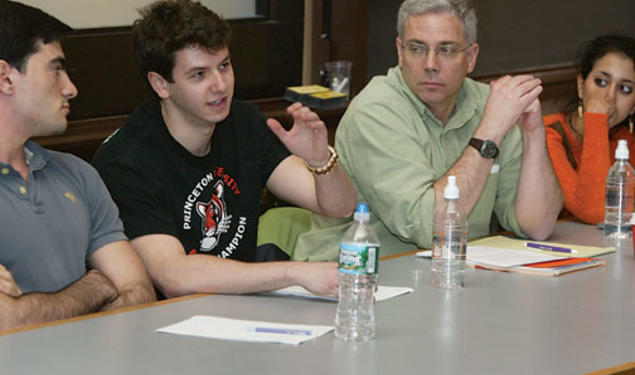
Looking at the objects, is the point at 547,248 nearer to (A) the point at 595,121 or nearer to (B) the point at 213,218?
(A) the point at 595,121

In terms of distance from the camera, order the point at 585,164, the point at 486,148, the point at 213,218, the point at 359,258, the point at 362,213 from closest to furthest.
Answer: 1. the point at 359,258
2. the point at 362,213
3. the point at 213,218
4. the point at 486,148
5. the point at 585,164

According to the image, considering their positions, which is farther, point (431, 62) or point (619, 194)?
point (619, 194)

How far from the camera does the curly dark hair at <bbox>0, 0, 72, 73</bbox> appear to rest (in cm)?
240

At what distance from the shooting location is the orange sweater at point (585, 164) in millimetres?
3242

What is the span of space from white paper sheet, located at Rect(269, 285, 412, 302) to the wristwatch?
27.8 inches

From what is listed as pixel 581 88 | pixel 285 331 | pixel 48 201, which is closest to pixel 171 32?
pixel 48 201

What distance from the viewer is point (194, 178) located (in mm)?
2760

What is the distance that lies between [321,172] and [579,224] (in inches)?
39.3

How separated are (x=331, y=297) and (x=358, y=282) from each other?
24 centimetres

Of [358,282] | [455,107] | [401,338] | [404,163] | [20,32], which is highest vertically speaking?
[20,32]

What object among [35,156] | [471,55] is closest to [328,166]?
[471,55]

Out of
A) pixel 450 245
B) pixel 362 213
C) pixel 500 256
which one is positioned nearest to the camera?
pixel 362 213

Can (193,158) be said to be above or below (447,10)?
below

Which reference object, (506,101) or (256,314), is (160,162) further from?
(506,101)
